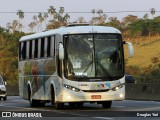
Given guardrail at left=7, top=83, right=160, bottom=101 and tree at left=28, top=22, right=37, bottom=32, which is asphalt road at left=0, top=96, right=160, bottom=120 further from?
tree at left=28, top=22, right=37, bottom=32

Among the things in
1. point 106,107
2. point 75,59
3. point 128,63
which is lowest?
point 128,63

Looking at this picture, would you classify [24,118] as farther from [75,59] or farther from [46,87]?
[46,87]

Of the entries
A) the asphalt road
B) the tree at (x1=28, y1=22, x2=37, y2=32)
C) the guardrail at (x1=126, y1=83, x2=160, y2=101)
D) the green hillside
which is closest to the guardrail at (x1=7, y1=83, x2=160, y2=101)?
the guardrail at (x1=126, y1=83, x2=160, y2=101)

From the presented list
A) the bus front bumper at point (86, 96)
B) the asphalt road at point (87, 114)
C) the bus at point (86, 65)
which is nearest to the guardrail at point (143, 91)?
the bus at point (86, 65)

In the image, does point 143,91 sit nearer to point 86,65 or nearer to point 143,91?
point 143,91

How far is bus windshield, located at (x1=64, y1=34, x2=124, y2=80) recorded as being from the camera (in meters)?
25.3

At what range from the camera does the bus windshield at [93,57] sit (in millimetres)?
25344

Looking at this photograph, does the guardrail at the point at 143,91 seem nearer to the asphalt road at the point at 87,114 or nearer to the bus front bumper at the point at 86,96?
the asphalt road at the point at 87,114

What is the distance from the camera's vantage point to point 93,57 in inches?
1002

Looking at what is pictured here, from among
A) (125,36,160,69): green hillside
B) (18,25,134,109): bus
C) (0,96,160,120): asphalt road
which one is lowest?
(125,36,160,69): green hillside

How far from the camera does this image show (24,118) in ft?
65.9

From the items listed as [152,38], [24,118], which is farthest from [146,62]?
[24,118]

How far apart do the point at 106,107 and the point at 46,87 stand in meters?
2.67

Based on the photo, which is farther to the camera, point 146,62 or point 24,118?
point 146,62
